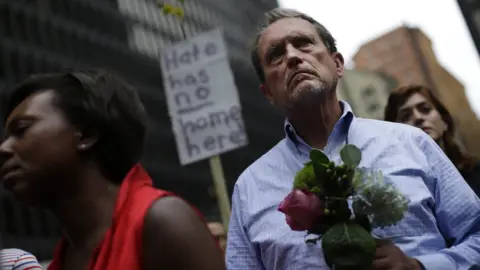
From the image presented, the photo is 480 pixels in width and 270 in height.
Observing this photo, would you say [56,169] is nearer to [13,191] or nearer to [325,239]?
[13,191]

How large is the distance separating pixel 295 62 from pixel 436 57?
7203 centimetres

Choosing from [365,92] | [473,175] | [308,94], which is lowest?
[365,92]

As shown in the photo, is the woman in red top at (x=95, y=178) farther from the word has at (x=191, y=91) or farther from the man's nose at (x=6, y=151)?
the word has at (x=191, y=91)

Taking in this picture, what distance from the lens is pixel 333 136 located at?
215cm

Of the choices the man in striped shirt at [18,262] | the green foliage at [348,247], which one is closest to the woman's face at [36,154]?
the man in striped shirt at [18,262]

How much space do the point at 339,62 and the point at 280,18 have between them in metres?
0.31

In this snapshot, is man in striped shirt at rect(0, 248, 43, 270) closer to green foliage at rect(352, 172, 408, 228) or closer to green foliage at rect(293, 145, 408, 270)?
green foliage at rect(293, 145, 408, 270)

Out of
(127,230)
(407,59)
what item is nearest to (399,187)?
(127,230)

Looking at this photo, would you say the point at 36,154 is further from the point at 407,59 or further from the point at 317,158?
the point at 407,59

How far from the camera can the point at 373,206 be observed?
4.99 feet

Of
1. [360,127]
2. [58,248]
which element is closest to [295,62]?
[360,127]

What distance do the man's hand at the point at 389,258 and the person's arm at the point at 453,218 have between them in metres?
0.14

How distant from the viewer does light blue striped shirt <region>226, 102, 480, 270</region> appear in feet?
6.03

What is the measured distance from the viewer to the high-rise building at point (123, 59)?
2920 centimetres
